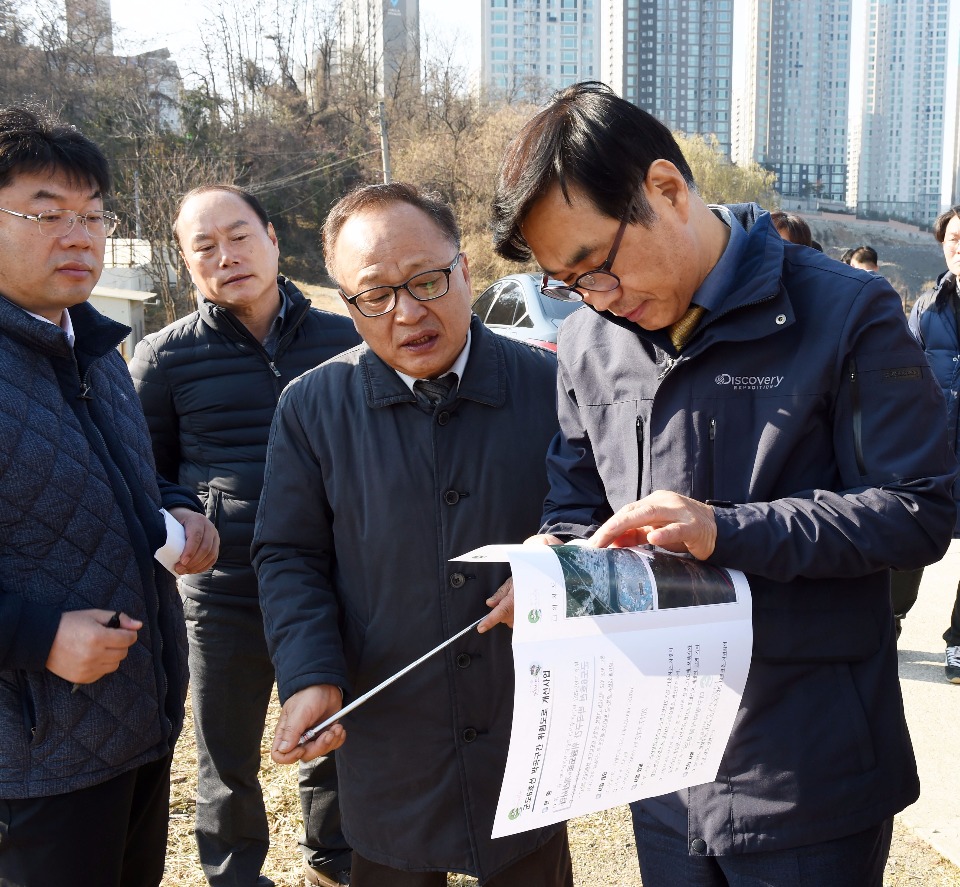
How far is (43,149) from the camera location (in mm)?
2053

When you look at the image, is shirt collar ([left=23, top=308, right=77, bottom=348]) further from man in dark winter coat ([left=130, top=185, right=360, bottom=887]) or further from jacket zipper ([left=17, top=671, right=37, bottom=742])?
man in dark winter coat ([left=130, top=185, right=360, bottom=887])

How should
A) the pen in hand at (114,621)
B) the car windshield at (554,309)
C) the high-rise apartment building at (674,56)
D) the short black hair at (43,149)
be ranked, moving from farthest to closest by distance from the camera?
the high-rise apartment building at (674,56), the car windshield at (554,309), the short black hair at (43,149), the pen in hand at (114,621)

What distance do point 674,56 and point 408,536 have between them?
8223cm

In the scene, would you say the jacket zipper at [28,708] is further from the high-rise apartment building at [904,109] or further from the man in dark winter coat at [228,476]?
the high-rise apartment building at [904,109]

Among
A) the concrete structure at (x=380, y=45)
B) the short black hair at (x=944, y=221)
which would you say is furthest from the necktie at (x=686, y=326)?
the concrete structure at (x=380, y=45)

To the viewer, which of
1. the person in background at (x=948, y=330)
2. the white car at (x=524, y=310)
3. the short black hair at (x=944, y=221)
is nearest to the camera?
the person in background at (x=948, y=330)

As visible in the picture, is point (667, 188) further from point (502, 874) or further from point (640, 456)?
point (502, 874)

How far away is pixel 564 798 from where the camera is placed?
4.58 ft

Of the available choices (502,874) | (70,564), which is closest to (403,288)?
(70,564)

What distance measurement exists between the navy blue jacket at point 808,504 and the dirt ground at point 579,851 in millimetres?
1716

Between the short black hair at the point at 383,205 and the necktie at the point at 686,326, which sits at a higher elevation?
the short black hair at the point at 383,205

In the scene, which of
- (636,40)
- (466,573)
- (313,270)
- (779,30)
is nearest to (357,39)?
(313,270)

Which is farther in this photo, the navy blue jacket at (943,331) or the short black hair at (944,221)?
the short black hair at (944,221)

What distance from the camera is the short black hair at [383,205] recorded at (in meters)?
2.07
